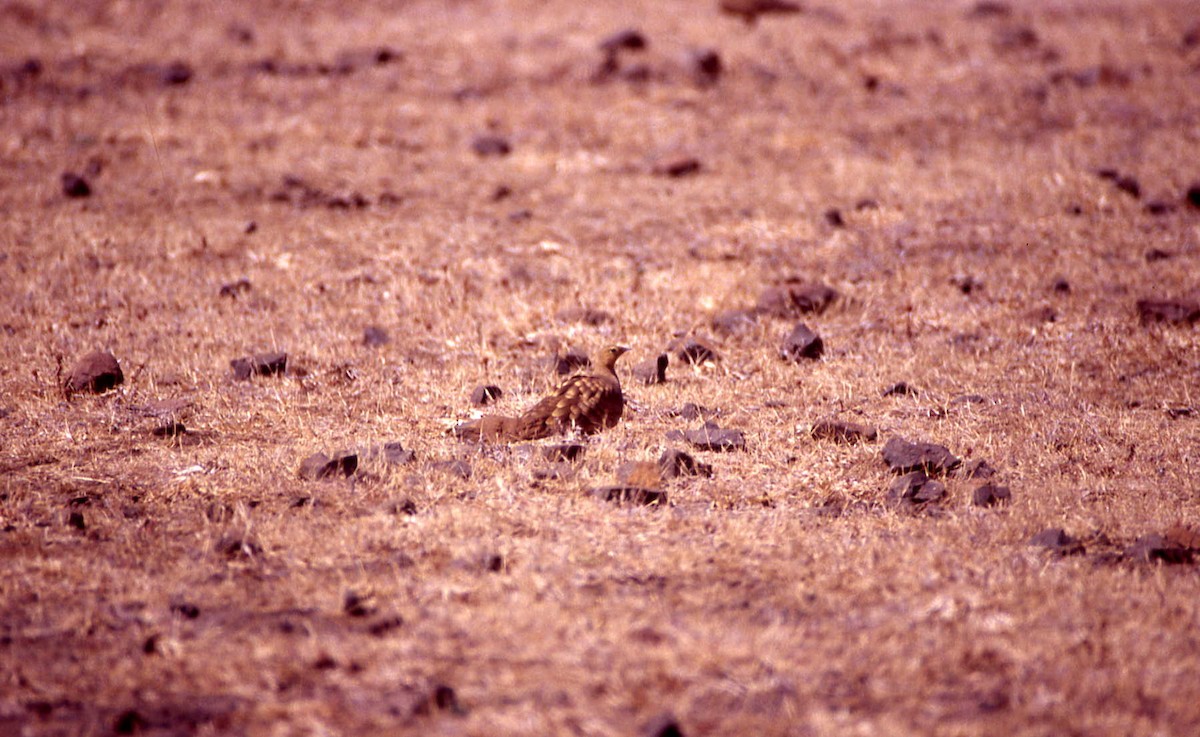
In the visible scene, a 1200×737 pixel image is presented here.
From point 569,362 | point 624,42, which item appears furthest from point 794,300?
point 624,42

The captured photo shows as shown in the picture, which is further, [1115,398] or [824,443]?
[1115,398]

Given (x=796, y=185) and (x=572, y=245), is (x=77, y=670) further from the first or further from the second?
(x=796, y=185)

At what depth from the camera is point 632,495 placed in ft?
20.3

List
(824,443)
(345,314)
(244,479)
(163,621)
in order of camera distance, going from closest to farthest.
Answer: (163,621) < (244,479) < (824,443) < (345,314)

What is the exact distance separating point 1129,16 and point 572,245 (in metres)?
13.2

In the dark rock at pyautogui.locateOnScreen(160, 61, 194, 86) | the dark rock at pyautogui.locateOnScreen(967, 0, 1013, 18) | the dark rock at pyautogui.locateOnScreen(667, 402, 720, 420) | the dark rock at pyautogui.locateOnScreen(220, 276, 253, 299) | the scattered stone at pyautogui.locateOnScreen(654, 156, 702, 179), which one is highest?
the dark rock at pyautogui.locateOnScreen(967, 0, 1013, 18)

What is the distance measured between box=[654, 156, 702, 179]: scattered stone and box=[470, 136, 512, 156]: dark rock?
1827 mm

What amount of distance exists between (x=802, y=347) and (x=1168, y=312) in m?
2.84

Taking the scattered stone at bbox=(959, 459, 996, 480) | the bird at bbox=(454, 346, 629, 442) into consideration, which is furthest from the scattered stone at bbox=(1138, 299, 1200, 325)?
the bird at bbox=(454, 346, 629, 442)

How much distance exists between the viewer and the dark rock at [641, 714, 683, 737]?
13.4 ft

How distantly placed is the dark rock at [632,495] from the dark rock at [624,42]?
12361mm

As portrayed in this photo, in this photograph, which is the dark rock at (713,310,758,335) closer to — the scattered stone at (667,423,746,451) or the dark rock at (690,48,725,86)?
the scattered stone at (667,423,746,451)

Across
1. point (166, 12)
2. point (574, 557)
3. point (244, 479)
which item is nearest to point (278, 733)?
point (574, 557)

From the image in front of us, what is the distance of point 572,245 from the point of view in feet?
35.9
